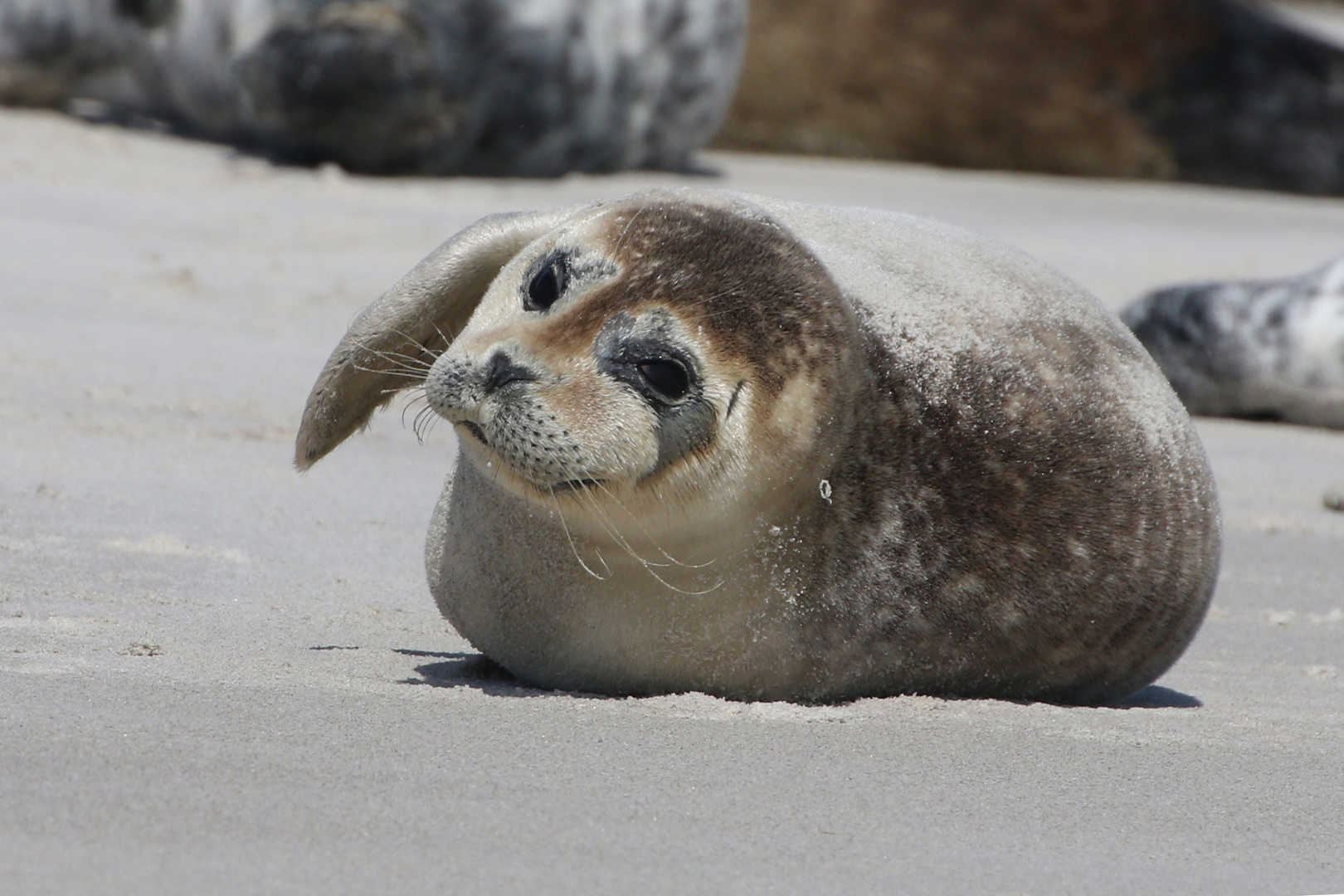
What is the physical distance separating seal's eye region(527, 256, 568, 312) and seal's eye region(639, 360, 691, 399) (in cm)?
22

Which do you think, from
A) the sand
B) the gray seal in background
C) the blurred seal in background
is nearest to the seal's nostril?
the sand

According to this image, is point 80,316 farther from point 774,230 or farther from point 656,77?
point 656,77

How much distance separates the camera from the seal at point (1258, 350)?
6141mm

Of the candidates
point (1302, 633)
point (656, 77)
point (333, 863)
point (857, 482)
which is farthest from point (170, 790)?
point (656, 77)

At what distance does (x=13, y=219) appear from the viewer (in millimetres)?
6047

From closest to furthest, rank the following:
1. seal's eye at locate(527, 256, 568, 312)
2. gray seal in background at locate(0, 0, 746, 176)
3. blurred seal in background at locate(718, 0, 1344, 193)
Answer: seal's eye at locate(527, 256, 568, 312), gray seal in background at locate(0, 0, 746, 176), blurred seal in background at locate(718, 0, 1344, 193)

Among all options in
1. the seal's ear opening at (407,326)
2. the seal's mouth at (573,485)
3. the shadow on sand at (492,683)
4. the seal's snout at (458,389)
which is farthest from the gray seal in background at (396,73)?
the seal's mouth at (573,485)

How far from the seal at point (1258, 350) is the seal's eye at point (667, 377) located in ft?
13.2

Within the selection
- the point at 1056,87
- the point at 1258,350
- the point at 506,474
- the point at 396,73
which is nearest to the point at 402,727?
the point at 506,474

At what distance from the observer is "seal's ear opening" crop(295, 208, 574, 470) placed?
9.86ft

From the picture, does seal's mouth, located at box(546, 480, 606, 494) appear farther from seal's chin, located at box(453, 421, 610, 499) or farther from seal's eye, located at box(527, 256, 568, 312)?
seal's eye, located at box(527, 256, 568, 312)

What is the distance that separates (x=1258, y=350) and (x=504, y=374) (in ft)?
14.1

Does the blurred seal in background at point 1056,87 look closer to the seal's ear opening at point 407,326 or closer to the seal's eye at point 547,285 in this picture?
the seal's ear opening at point 407,326

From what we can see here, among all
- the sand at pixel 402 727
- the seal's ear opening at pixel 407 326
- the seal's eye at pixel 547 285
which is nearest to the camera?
the sand at pixel 402 727
